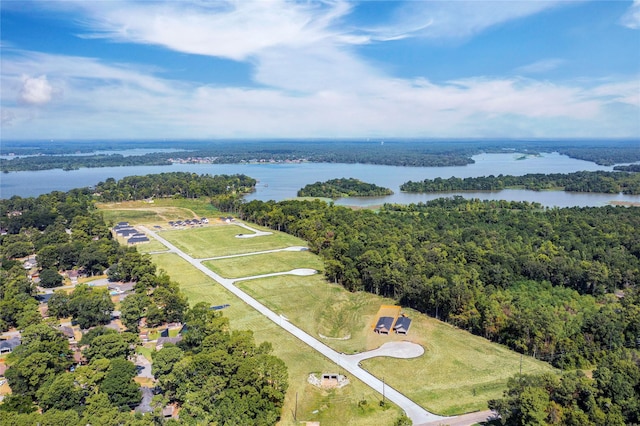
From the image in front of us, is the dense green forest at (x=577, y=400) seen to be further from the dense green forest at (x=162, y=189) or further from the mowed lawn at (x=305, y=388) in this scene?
the dense green forest at (x=162, y=189)

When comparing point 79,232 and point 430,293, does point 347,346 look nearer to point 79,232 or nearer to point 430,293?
point 430,293

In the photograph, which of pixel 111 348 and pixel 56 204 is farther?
pixel 56 204

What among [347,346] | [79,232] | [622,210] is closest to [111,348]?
[347,346]

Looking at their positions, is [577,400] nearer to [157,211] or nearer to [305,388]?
[305,388]

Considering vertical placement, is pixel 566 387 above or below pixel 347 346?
above

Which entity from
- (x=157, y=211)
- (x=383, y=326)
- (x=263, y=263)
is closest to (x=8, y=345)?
(x=263, y=263)

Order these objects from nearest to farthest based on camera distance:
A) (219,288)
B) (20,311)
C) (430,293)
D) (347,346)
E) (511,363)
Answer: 1. (511,363)
2. (347,346)
3. (20,311)
4. (430,293)
5. (219,288)

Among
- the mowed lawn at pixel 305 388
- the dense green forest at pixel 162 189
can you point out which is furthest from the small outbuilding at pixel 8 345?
the dense green forest at pixel 162 189

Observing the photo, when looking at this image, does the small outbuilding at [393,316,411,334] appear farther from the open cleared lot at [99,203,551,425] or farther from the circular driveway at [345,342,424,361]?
the circular driveway at [345,342,424,361]
